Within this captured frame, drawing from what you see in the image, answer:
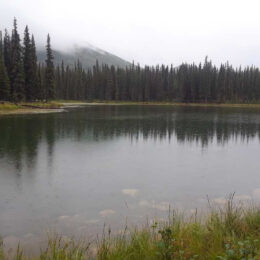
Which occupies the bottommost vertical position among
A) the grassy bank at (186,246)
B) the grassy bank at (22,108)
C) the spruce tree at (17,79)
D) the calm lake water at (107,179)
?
the calm lake water at (107,179)

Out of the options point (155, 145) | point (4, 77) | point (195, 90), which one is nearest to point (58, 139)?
point (155, 145)

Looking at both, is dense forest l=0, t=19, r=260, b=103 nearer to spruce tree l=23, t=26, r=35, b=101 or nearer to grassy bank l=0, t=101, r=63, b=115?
spruce tree l=23, t=26, r=35, b=101

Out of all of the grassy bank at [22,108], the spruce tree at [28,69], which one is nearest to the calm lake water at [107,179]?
the grassy bank at [22,108]

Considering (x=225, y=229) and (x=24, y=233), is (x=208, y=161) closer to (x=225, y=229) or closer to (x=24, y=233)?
(x=225, y=229)

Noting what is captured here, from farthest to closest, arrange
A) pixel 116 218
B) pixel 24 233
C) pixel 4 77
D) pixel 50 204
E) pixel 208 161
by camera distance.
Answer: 1. pixel 4 77
2. pixel 208 161
3. pixel 50 204
4. pixel 116 218
5. pixel 24 233

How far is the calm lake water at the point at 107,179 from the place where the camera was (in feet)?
27.6

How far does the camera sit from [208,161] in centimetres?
1678

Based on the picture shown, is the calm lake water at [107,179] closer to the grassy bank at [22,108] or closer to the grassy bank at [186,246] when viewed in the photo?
the grassy bank at [186,246]

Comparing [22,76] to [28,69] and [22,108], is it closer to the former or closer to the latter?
[28,69]

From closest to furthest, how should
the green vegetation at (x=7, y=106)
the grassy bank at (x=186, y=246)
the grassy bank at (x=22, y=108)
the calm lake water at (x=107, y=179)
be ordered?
the grassy bank at (x=186, y=246)
the calm lake water at (x=107, y=179)
the green vegetation at (x=7, y=106)
the grassy bank at (x=22, y=108)

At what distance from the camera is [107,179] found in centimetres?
1269

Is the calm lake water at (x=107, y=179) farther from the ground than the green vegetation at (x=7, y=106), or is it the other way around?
the green vegetation at (x=7, y=106)

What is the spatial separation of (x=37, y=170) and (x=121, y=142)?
10048 millimetres

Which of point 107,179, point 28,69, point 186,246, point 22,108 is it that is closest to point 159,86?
point 28,69
